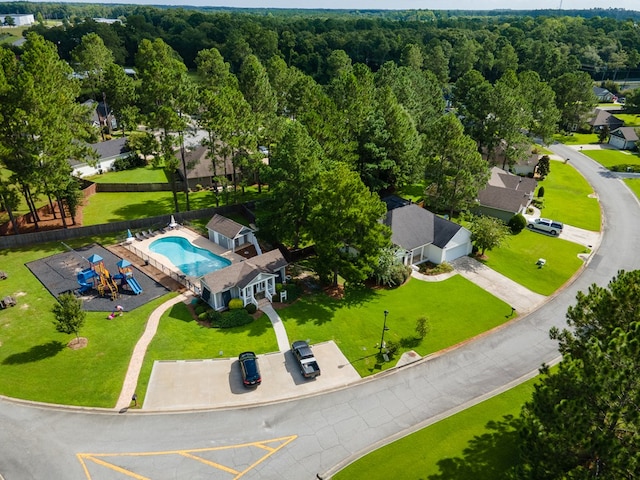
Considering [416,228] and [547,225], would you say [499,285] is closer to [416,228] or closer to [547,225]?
[416,228]

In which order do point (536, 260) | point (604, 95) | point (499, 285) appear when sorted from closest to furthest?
1. point (499, 285)
2. point (536, 260)
3. point (604, 95)

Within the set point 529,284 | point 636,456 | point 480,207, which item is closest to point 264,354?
point 636,456

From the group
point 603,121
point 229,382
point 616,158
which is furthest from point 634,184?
point 229,382

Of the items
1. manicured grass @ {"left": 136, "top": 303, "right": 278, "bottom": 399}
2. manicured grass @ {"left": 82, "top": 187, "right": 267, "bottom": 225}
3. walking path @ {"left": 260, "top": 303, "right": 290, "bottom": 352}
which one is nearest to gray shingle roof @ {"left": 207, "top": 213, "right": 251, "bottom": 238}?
manicured grass @ {"left": 82, "top": 187, "right": 267, "bottom": 225}

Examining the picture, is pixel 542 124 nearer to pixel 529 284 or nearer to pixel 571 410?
pixel 529 284

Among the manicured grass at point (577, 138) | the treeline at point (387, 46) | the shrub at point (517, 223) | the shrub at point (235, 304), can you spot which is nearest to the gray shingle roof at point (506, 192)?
the shrub at point (517, 223)

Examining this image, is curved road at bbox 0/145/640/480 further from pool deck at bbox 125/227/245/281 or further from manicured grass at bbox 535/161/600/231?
manicured grass at bbox 535/161/600/231

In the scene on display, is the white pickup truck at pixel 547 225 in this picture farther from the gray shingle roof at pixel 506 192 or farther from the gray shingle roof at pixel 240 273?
the gray shingle roof at pixel 240 273
